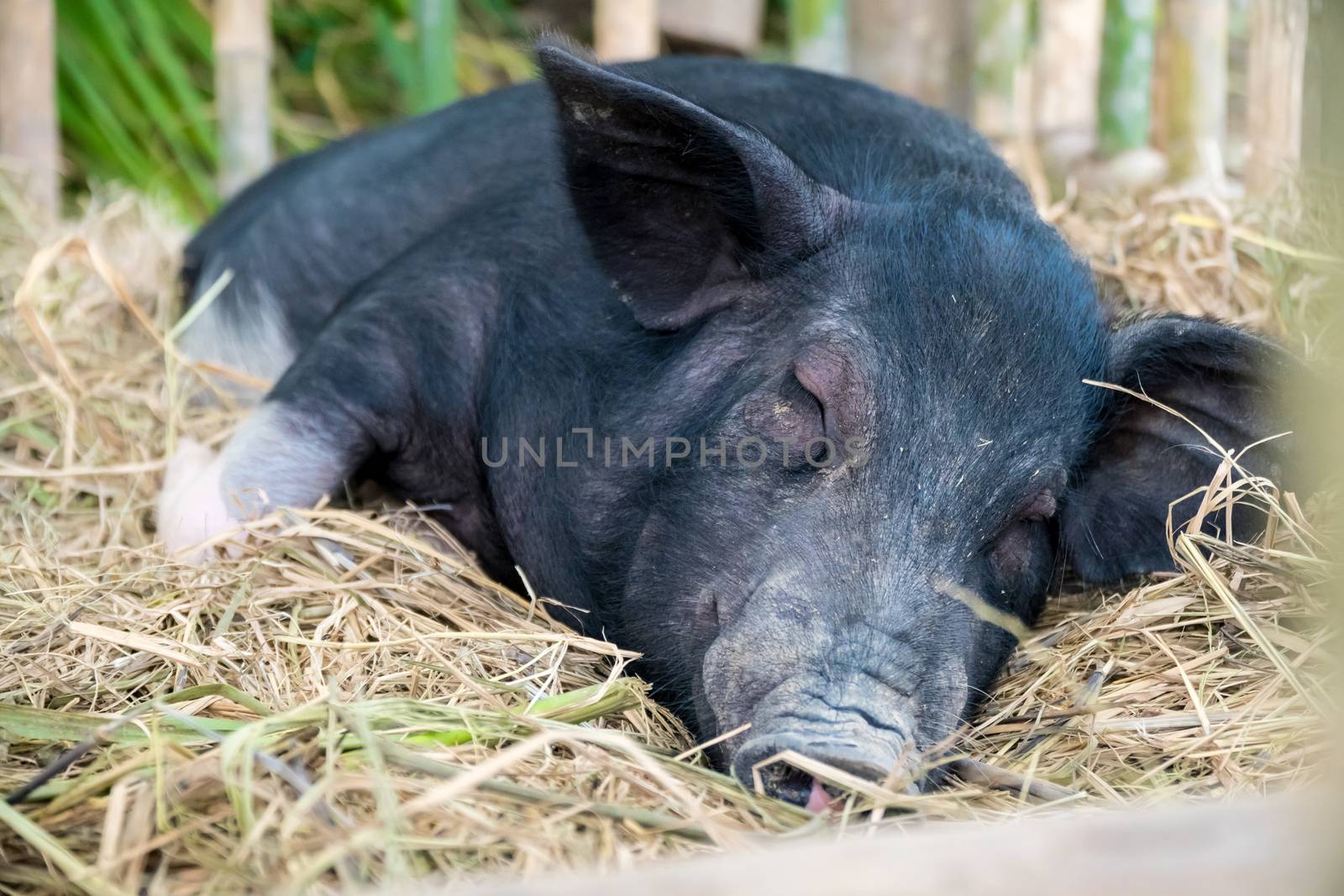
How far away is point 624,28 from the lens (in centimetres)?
579

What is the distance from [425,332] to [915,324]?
52.9 inches

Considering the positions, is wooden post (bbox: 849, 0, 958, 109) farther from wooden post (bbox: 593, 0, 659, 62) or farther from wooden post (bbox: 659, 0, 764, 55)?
wooden post (bbox: 659, 0, 764, 55)

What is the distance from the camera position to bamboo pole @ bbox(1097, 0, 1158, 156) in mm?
5254

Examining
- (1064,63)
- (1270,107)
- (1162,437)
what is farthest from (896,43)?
(1162,437)

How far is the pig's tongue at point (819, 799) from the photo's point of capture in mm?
2027

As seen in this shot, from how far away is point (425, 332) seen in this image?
3.32 m

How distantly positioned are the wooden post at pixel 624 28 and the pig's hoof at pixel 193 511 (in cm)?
310

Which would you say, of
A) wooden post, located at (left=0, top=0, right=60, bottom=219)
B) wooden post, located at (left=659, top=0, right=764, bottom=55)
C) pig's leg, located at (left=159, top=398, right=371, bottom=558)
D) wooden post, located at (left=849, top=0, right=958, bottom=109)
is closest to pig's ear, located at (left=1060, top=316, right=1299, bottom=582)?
pig's leg, located at (left=159, top=398, right=371, bottom=558)

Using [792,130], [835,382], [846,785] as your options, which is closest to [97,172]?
[792,130]

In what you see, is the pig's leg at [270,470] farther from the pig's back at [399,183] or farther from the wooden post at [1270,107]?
the wooden post at [1270,107]

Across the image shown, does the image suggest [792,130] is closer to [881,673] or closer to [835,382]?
[835,382]

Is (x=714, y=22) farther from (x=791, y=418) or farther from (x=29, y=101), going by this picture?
(x=791, y=418)

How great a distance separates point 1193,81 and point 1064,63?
77cm

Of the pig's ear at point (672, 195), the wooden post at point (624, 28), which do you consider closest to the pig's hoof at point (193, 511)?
the pig's ear at point (672, 195)
